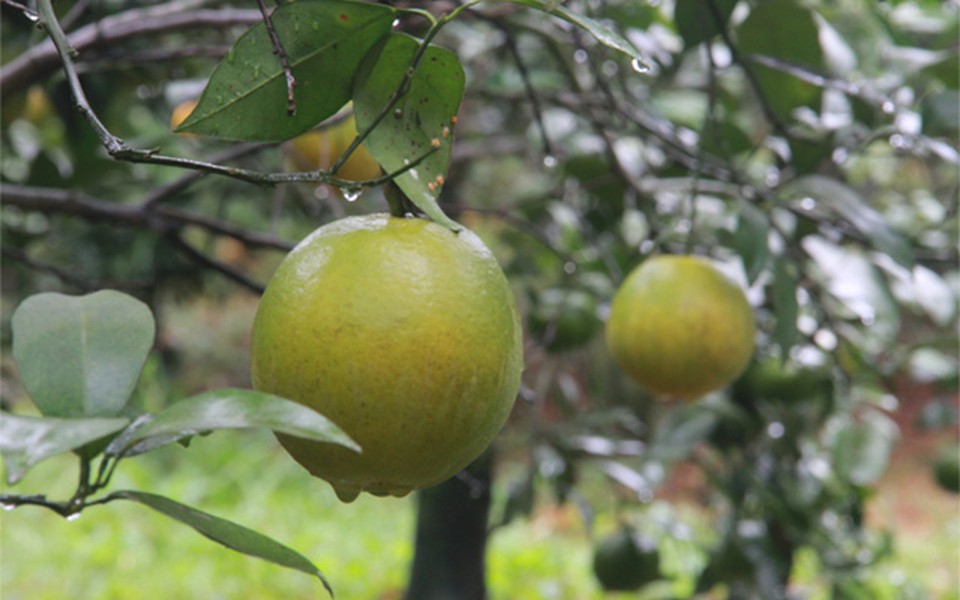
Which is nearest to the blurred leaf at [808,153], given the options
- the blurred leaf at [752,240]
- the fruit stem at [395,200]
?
the blurred leaf at [752,240]

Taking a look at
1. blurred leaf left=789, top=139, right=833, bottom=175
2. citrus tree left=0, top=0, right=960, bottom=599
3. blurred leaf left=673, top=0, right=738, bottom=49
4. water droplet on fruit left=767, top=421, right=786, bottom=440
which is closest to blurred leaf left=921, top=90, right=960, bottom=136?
Result: citrus tree left=0, top=0, right=960, bottom=599

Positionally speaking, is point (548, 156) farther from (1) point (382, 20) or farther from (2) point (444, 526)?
(2) point (444, 526)

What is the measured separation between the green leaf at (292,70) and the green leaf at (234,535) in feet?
0.57

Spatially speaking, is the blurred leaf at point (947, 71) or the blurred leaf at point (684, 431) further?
the blurred leaf at point (684, 431)

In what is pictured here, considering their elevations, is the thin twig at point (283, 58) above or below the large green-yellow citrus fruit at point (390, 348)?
above

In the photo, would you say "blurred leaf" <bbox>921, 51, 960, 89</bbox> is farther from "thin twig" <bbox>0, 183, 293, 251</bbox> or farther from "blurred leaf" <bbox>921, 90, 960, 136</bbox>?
"thin twig" <bbox>0, 183, 293, 251</bbox>

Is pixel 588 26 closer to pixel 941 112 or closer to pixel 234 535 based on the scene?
pixel 234 535

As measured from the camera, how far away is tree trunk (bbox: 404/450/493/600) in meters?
1.90

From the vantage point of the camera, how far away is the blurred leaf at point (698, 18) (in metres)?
0.99

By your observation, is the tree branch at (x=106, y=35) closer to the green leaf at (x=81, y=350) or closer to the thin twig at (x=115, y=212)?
the thin twig at (x=115, y=212)

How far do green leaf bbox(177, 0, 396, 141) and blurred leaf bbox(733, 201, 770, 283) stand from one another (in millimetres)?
486

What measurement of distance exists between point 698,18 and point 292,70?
0.56 meters

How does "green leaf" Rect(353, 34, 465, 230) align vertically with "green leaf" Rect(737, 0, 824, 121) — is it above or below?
above

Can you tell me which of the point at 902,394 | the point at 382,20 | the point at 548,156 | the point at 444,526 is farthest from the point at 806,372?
the point at 902,394
